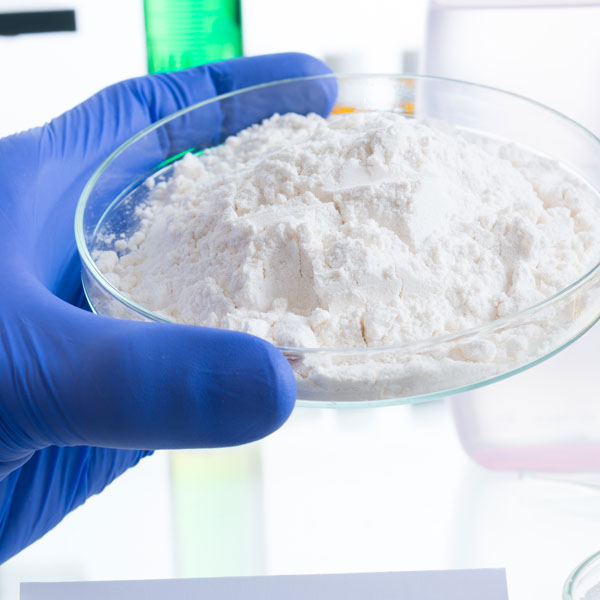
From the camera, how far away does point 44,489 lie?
0.76m

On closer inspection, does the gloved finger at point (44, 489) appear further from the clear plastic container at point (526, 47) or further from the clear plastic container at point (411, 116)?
the clear plastic container at point (526, 47)

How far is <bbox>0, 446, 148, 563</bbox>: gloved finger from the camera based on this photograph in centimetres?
75

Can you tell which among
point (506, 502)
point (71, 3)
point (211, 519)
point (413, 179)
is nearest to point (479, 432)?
point (506, 502)

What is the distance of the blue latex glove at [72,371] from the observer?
517 millimetres

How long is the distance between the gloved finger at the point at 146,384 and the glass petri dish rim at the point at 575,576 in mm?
292

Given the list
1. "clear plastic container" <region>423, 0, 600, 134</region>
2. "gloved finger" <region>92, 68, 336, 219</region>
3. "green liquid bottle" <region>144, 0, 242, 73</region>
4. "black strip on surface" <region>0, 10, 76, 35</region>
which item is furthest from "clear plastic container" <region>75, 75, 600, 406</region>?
"black strip on surface" <region>0, 10, 76, 35</region>

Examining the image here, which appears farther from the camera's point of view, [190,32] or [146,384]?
[190,32]

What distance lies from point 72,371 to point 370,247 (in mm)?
231

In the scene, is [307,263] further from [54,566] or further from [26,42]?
[26,42]

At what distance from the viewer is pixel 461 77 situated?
972mm

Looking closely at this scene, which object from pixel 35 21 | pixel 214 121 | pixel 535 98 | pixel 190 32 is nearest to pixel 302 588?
pixel 214 121

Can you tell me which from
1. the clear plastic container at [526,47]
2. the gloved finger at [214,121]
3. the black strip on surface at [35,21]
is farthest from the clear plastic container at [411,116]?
the black strip on surface at [35,21]

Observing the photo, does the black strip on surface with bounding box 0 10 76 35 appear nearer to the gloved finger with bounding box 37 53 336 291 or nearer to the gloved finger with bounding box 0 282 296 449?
the gloved finger with bounding box 37 53 336 291

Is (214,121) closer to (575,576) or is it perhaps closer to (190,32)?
(190,32)
